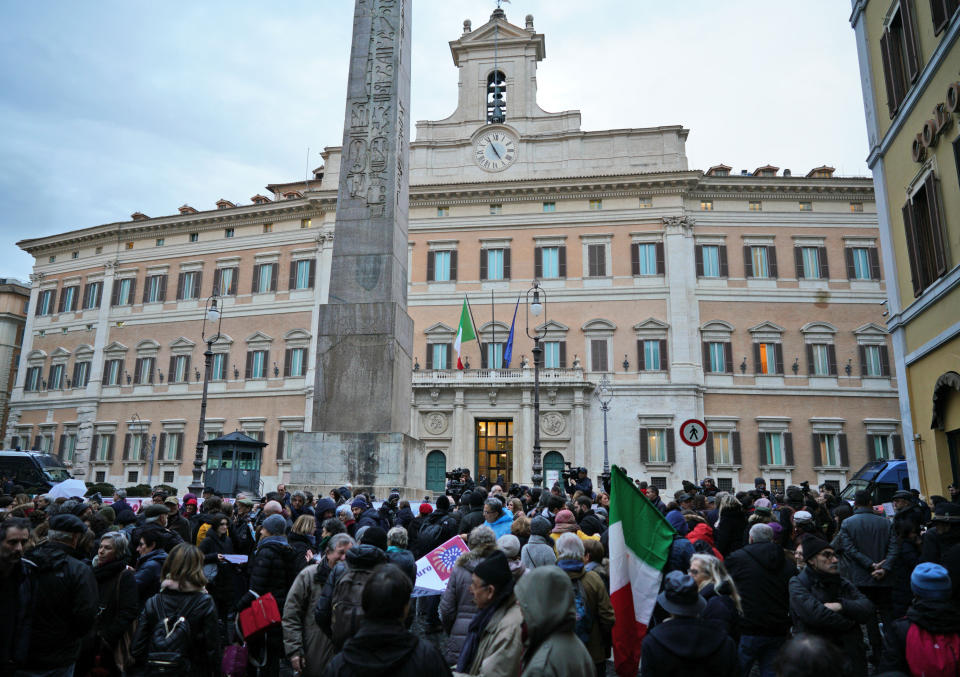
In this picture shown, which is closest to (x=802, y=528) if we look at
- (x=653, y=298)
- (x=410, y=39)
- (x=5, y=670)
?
(x=5, y=670)

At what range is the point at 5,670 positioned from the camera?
3.70 meters

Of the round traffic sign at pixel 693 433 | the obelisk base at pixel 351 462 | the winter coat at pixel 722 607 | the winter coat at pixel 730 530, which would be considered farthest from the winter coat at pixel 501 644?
the obelisk base at pixel 351 462

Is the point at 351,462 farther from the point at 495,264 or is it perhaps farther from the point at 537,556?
the point at 495,264

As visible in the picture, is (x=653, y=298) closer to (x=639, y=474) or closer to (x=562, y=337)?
(x=562, y=337)

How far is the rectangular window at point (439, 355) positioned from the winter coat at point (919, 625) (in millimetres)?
29068

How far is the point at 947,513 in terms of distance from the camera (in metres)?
5.84

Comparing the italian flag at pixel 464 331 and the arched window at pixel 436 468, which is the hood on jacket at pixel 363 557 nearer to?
the italian flag at pixel 464 331

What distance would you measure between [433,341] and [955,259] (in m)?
24.1

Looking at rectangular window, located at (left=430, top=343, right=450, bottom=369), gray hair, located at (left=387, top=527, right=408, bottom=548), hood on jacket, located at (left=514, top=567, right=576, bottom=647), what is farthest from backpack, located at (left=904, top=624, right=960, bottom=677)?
rectangular window, located at (left=430, top=343, right=450, bottom=369)

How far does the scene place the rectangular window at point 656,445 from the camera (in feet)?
98.5

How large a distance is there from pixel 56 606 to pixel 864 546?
691 cm

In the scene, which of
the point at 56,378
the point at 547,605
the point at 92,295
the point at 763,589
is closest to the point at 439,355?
the point at 92,295

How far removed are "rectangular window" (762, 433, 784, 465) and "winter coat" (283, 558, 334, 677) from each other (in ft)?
94.9

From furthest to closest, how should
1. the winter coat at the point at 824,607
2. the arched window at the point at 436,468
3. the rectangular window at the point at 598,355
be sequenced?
the rectangular window at the point at 598,355
the arched window at the point at 436,468
the winter coat at the point at 824,607
